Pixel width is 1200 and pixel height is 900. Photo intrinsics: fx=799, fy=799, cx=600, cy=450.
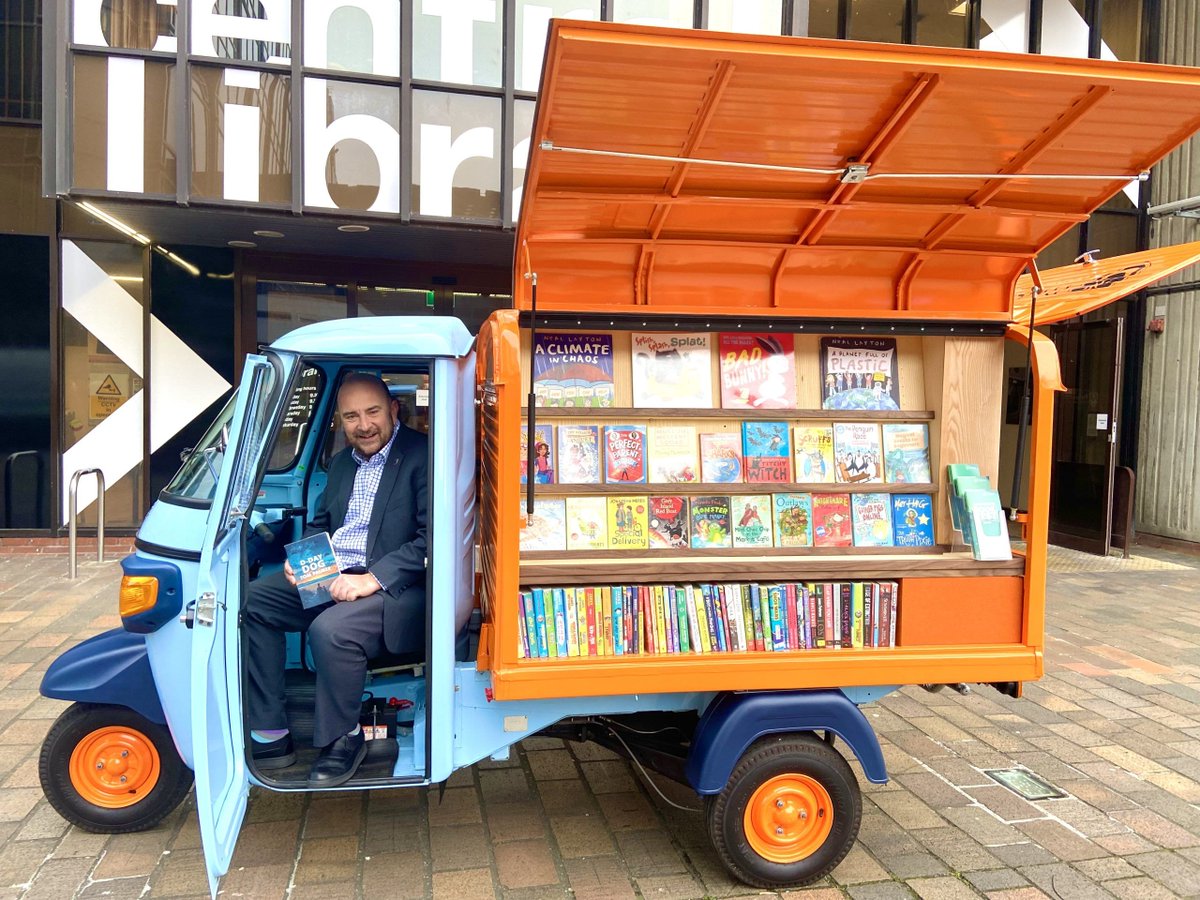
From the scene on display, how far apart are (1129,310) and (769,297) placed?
9.22 m

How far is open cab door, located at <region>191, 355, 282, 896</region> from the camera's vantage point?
2328 mm

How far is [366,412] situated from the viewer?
309cm

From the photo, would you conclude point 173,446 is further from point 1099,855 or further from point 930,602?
point 1099,855

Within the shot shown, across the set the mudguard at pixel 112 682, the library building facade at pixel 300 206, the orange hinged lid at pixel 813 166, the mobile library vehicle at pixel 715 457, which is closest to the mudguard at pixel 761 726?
the mobile library vehicle at pixel 715 457

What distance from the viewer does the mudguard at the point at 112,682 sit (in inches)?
115

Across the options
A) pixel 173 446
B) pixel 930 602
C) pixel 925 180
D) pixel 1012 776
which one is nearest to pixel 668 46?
pixel 925 180

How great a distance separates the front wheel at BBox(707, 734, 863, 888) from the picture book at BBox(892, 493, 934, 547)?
0.86 m

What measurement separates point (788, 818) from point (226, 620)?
2101mm

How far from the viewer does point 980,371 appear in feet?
10.3

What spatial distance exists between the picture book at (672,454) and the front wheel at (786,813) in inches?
40.3

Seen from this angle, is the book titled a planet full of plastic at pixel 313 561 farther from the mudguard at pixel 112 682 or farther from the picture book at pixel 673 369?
the picture book at pixel 673 369

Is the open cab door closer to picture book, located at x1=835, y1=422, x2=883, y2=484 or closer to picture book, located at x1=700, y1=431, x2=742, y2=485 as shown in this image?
picture book, located at x1=700, y1=431, x2=742, y2=485

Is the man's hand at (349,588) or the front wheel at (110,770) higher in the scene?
the man's hand at (349,588)

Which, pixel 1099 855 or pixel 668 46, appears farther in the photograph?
pixel 1099 855
